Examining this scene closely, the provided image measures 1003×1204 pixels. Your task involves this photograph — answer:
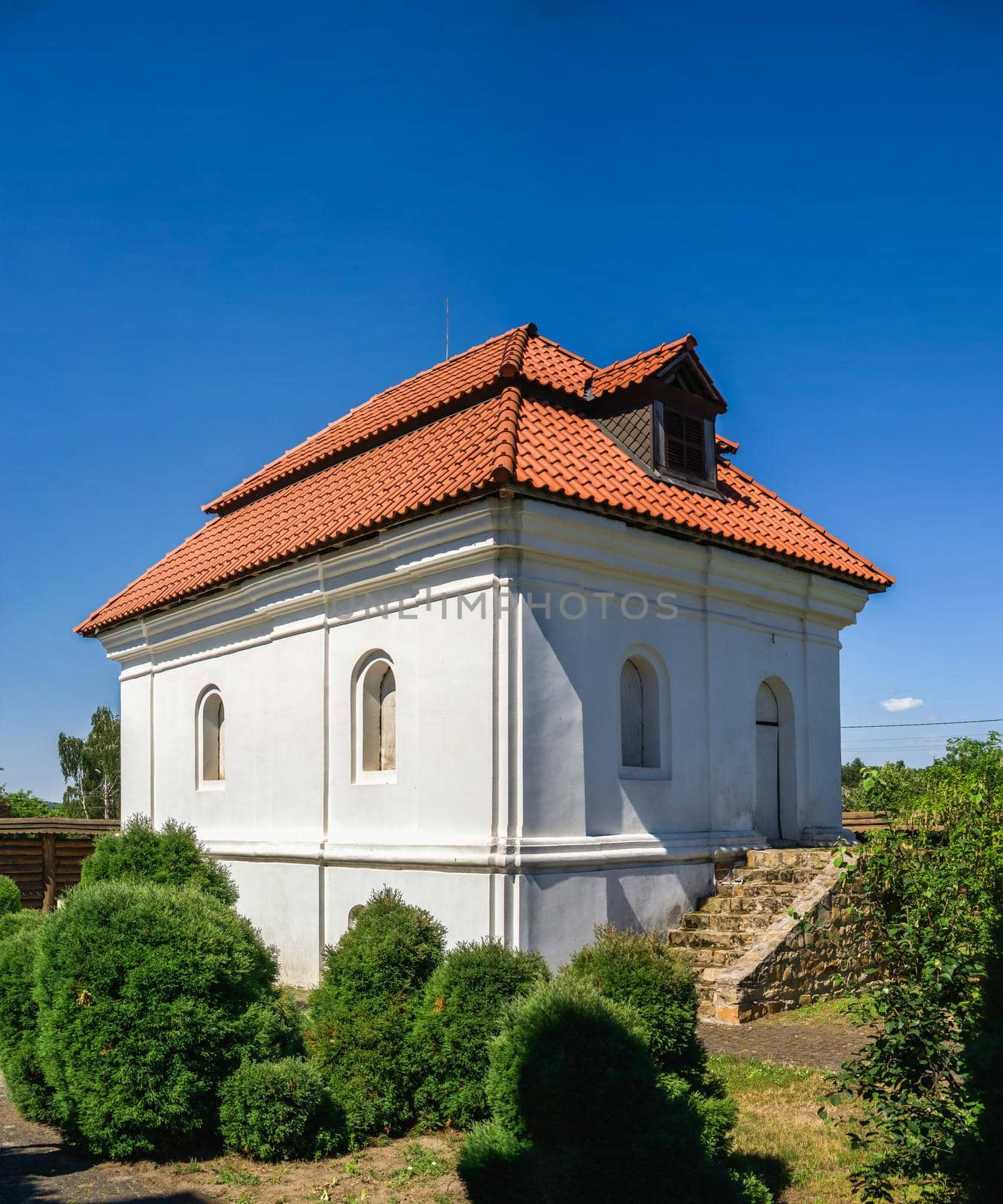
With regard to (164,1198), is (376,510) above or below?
above

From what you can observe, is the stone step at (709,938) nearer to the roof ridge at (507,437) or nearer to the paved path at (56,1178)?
the roof ridge at (507,437)

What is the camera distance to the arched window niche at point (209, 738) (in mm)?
16812

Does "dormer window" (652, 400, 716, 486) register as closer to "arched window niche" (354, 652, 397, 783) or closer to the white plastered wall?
the white plastered wall

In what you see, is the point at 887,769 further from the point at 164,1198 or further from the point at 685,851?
the point at 685,851

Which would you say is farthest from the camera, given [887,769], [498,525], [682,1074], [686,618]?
[686,618]

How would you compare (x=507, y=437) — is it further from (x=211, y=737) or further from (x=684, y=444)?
(x=211, y=737)

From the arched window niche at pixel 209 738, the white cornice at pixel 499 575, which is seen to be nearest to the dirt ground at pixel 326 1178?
the white cornice at pixel 499 575

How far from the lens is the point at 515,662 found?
36.6 ft

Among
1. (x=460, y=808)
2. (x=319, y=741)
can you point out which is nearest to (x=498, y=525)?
(x=460, y=808)

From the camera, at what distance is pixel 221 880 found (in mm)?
10297

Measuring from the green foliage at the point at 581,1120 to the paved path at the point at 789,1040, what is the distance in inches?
149

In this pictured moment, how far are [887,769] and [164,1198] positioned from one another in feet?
15.6

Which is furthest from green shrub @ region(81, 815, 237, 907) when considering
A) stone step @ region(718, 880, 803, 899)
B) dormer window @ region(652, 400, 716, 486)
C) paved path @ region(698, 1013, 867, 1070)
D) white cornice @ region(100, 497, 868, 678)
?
dormer window @ region(652, 400, 716, 486)

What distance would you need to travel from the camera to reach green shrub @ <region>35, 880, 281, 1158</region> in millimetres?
6914
